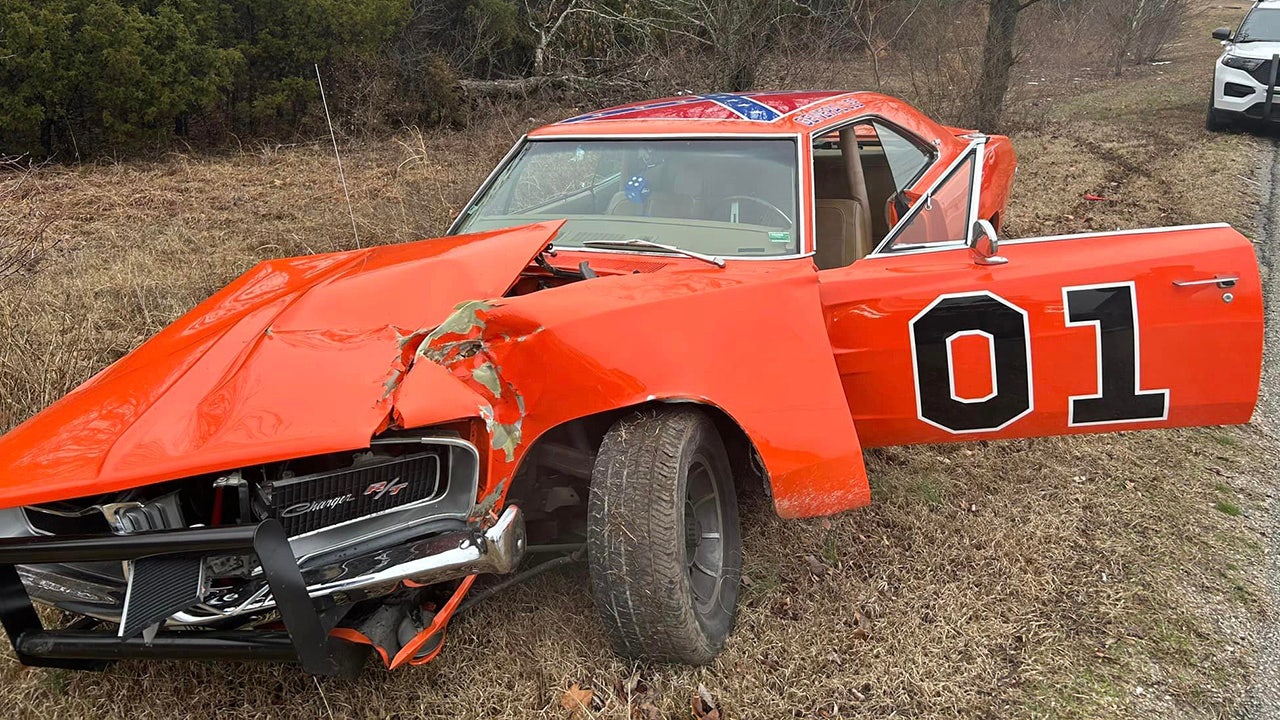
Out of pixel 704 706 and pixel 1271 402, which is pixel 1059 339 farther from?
pixel 1271 402

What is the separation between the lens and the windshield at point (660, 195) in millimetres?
3420

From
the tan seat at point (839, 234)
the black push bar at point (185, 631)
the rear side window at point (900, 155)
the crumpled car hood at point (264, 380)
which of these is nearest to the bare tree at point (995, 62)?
the rear side window at point (900, 155)

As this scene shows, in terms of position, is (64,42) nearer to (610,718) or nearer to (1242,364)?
(610,718)

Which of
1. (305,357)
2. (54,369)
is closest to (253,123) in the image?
(54,369)

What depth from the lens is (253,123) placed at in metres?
10.6

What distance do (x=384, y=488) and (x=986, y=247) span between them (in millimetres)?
2187

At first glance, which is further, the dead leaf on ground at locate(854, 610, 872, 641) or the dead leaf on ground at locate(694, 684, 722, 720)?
the dead leaf on ground at locate(854, 610, 872, 641)

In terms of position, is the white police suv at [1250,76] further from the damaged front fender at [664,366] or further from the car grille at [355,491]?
the car grille at [355,491]

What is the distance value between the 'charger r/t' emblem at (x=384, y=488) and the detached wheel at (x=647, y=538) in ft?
1.72

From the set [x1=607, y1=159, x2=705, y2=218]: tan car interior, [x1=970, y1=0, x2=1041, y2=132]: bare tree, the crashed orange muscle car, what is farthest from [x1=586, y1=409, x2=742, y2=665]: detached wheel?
[x1=970, y1=0, x2=1041, y2=132]: bare tree

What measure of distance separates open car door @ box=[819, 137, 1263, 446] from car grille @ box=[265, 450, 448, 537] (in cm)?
149

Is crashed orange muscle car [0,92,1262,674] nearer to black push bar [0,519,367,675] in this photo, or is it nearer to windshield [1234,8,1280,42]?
black push bar [0,519,367,675]

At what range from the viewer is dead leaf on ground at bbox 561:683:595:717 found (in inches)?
101

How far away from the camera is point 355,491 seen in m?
2.37
